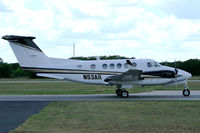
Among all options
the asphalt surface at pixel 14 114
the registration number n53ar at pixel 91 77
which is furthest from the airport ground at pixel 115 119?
the registration number n53ar at pixel 91 77

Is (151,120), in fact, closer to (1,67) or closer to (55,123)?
(55,123)

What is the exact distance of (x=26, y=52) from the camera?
27.1m

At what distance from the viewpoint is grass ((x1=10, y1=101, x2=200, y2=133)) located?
535 inches

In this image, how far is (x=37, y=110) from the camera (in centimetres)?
1953

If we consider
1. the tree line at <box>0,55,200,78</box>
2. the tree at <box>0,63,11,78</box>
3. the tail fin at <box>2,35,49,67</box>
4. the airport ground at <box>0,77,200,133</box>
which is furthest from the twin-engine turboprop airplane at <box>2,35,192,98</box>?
the tree at <box>0,63,11,78</box>

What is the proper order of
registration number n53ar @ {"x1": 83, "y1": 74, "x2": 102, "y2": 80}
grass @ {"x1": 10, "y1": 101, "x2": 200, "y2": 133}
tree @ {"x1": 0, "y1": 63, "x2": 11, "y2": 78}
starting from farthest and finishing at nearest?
tree @ {"x1": 0, "y1": 63, "x2": 11, "y2": 78} → registration number n53ar @ {"x1": 83, "y1": 74, "x2": 102, "y2": 80} → grass @ {"x1": 10, "y1": 101, "x2": 200, "y2": 133}

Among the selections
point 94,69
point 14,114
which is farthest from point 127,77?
point 14,114

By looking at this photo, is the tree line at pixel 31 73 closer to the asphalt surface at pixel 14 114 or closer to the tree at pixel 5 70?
the tree at pixel 5 70

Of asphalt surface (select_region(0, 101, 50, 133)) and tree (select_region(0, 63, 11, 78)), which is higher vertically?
tree (select_region(0, 63, 11, 78))

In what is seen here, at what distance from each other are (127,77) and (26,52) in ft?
25.8

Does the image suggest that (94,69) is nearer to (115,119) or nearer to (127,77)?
(127,77)

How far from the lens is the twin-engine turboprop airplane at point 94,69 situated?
88.2 ft

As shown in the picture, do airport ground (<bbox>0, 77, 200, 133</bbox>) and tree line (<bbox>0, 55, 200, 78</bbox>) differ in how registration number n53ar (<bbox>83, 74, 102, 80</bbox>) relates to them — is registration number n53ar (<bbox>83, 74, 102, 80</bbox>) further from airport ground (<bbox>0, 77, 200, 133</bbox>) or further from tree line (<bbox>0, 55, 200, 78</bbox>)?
tree line (<bbox>0, 55, 200, 78</bbox>)

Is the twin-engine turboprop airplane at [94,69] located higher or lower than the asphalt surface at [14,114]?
higher
